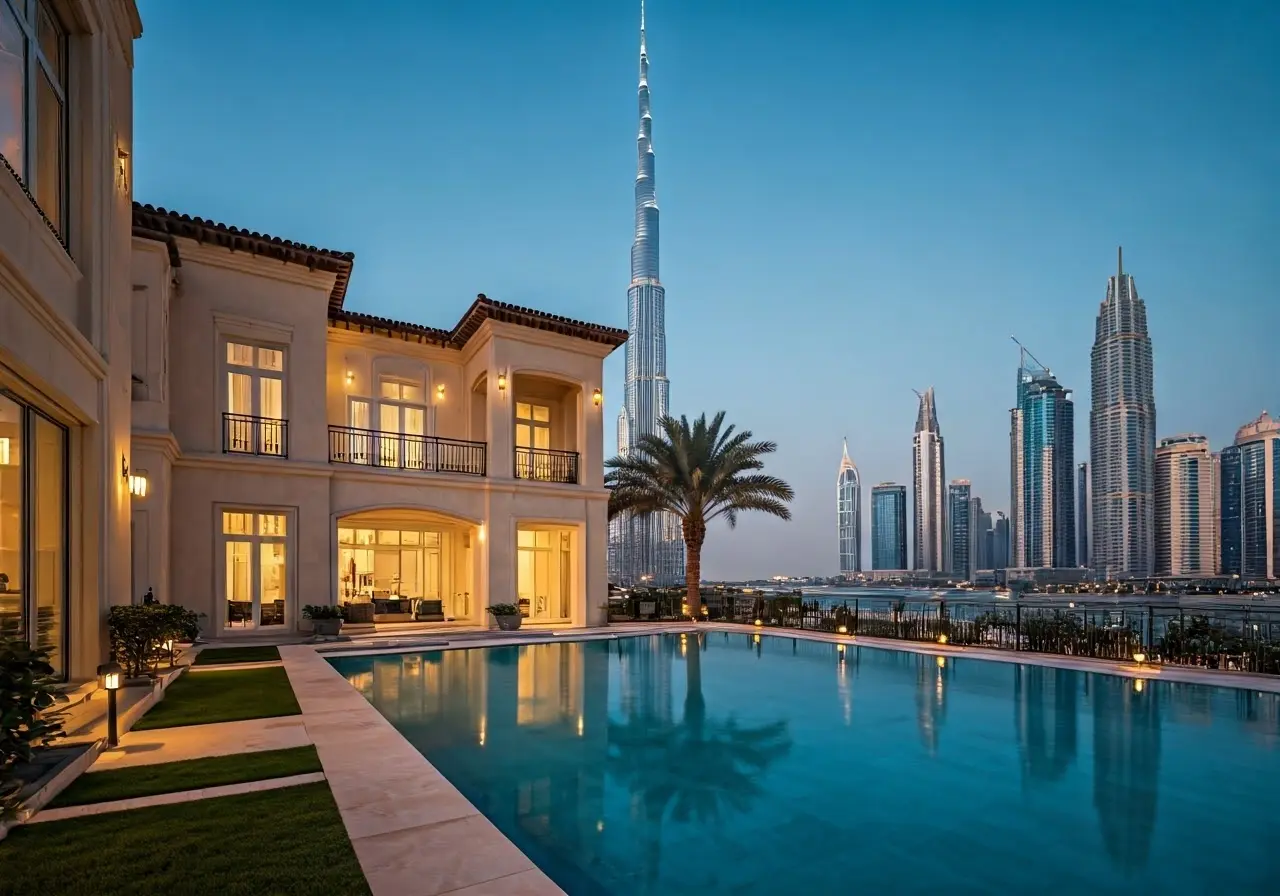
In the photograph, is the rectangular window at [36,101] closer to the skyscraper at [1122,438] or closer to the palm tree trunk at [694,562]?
the palm tree trunk at [694,562]

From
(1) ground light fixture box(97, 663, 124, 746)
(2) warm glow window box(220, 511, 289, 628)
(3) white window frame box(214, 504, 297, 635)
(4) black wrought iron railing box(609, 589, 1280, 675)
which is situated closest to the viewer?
(1) ground light fixture box(97, 663, 124, 746)

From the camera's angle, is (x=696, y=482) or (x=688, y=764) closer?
(x=688, y=764)

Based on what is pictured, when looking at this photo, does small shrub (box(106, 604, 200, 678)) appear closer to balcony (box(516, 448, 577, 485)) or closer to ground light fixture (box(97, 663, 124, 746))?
ground light fixture (box(97, 663, 124, 746))

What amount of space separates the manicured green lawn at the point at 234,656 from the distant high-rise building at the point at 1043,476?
242 ft

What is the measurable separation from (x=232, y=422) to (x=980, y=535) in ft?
337

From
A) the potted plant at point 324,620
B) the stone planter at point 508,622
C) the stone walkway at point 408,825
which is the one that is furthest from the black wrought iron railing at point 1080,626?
the stone walkway at point 408,825

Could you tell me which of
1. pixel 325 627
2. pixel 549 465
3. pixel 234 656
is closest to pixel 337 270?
pixel 549 465

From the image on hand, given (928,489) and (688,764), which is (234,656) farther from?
(928,489)

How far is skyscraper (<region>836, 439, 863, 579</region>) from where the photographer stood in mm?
102250

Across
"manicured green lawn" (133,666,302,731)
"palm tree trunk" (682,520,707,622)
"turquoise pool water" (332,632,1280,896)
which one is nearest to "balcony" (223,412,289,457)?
"manicured green lawn" (133,666,302,731)

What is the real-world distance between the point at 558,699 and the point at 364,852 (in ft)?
20.2

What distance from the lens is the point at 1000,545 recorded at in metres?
94.9

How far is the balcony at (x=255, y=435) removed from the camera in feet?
49.5

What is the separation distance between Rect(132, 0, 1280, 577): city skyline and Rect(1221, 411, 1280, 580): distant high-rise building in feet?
66.8
